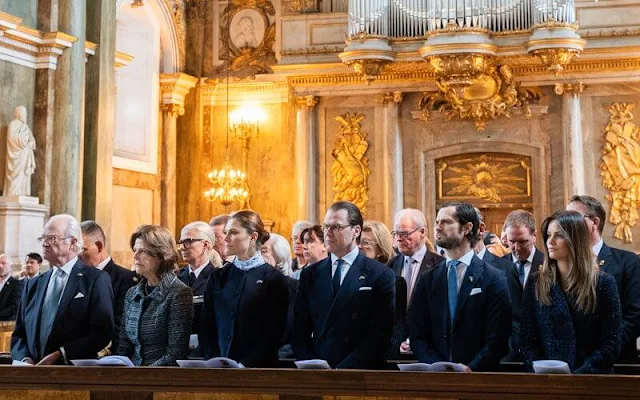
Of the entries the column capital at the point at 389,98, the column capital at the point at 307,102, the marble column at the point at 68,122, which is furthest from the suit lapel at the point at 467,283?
the column capital at the point at 307,102

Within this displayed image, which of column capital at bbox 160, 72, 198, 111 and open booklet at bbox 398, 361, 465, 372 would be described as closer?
open booklet at bbox 398, 361, 465, 372

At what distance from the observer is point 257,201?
14539 mm

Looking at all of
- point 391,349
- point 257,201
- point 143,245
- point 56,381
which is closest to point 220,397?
point 56,381

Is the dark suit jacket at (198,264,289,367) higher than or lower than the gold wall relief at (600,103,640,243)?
lower

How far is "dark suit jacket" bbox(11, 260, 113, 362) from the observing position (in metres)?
5.13

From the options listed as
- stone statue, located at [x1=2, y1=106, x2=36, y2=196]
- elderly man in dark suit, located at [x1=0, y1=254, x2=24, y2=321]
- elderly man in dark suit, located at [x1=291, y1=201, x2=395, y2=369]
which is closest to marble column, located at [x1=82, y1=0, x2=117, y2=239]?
stone statue, located at [x1=2, y1=106, x2=36, y2=196]

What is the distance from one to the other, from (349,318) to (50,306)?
5.59 feet

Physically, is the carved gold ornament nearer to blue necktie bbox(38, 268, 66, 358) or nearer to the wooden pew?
blue necktie bbox(38, 268, 66, 358)

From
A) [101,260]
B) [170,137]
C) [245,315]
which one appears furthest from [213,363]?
[170,137]

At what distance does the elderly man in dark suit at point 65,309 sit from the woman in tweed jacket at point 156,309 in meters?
0.23

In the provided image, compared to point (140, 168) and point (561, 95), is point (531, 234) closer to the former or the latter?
point (561, 95)

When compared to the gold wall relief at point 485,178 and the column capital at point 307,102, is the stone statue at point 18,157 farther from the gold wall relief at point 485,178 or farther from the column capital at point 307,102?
the gold wall relief at point 485,178

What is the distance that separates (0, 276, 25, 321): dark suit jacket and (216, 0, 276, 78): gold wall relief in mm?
6507

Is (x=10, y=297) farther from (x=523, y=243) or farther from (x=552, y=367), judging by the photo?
(x=552, y=367)
